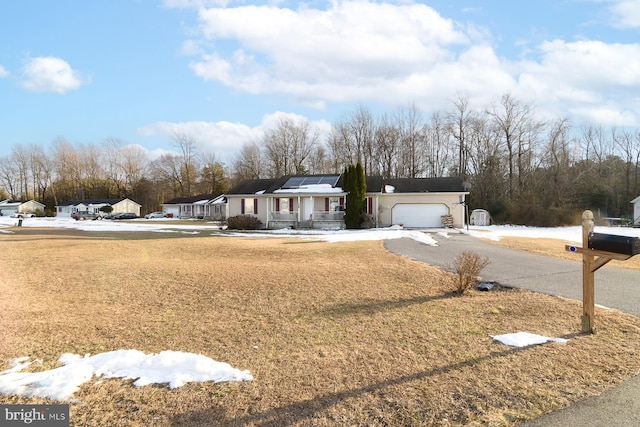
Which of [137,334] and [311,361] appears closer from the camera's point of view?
[311,361]

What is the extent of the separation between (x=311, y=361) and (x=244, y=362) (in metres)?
0.73

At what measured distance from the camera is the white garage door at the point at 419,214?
26891mm

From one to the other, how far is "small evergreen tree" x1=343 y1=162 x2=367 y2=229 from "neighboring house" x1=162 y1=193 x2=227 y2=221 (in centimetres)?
2920

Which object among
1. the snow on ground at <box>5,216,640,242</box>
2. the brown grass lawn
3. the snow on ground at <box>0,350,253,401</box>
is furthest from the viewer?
the snow on ground at <box>5,216,640,242</box>

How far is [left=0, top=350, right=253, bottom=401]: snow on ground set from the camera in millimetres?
3457

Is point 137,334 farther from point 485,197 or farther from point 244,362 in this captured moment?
point 485,197

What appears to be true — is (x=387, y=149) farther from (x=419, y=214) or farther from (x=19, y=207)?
(x=19, y=207)

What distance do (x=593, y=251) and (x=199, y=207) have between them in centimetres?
5641

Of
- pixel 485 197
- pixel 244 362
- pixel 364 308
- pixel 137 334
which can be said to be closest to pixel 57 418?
pixel 244 362

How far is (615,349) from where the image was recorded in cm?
441

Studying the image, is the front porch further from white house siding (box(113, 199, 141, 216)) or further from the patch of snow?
white house siding (box(113, 199, 141, 216))

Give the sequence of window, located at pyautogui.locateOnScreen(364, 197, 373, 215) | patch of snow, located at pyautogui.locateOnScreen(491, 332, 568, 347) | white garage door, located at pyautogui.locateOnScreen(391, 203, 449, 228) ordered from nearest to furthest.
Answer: patch of snow, located at pyautogui.locateOnScreen(491, 332, 568, 347) < white garage door, located at pyautogui.locateOnScreen(391, 203, 449, 228) < window, located at pyautogui.locateOnScreen(364, 197, 373, 215)

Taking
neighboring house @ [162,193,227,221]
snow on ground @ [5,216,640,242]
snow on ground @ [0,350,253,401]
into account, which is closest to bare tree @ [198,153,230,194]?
neighboring house @ [162,193,227,221]

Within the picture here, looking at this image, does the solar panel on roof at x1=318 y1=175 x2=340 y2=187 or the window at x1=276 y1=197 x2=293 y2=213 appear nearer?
the window at x1=276 y1=197 x2=293 y2=213
